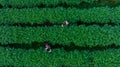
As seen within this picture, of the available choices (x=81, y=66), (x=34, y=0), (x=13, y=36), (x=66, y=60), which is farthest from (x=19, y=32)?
(x=81, y=66)

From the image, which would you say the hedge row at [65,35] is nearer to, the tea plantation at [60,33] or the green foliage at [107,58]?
the tea plantation at [60,33]

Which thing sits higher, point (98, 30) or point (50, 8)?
point (50, 8)

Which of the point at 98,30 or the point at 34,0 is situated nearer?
the point at 98,30

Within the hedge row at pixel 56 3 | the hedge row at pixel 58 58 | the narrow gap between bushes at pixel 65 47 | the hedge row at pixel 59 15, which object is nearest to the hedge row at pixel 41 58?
the hedge row at pixel 58 58

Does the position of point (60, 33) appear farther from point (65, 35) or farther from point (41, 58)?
point (41, 58)

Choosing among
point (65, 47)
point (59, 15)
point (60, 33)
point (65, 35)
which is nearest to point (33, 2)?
point (59, 15)

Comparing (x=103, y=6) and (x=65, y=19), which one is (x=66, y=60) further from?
(x=103, y=6)

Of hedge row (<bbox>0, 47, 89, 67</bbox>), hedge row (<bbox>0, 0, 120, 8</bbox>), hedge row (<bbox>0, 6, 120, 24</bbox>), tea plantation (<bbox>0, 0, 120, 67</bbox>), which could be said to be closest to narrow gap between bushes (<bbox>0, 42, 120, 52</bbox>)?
tea plantation (<bbox>0, 0, 120, 67</bbox>)
